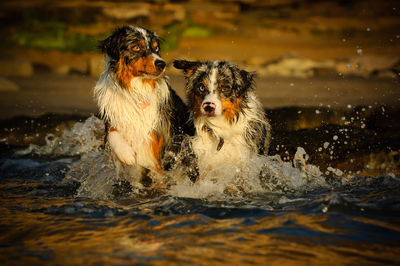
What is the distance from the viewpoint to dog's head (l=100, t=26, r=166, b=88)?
5.28m

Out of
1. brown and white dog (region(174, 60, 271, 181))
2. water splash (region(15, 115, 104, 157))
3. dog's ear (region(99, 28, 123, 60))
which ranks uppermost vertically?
dog's ear (region(99, 28, 123, 60))

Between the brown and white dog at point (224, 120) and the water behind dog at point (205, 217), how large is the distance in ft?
0.47

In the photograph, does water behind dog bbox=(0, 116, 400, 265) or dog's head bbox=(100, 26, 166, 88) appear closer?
water behind dog bbox=(0, 116, 400, 265)

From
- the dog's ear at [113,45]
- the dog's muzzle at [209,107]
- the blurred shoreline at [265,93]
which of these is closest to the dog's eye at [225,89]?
the dog's muzzle at [209,107]

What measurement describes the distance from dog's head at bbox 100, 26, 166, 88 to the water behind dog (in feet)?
3.65

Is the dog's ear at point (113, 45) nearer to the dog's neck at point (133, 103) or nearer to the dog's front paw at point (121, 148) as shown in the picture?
the dog's neck at point (133, 103)

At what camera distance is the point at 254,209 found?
4.77m

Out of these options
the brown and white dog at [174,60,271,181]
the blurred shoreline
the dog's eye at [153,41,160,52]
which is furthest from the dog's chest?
the blurred shoreline

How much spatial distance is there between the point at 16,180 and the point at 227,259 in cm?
376

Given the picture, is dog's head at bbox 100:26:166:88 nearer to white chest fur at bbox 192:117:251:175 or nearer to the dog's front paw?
the dog's front paw

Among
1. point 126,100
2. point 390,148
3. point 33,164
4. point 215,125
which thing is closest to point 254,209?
point 215,125

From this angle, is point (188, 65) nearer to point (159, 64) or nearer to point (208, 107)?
point (159, 64)

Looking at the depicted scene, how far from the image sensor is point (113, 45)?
5.41m

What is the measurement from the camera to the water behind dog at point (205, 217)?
3.80m
